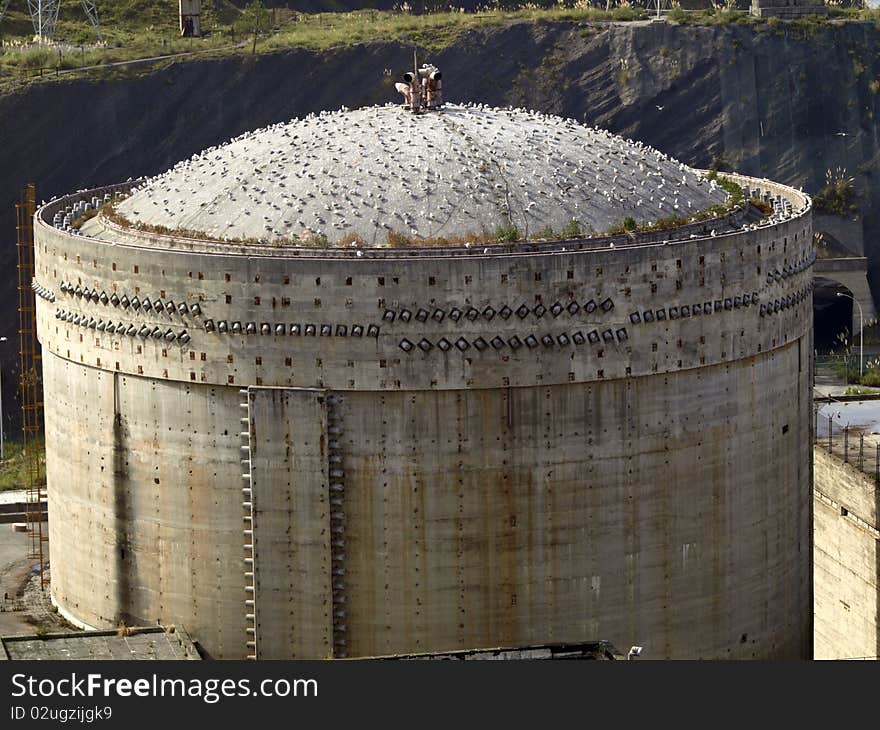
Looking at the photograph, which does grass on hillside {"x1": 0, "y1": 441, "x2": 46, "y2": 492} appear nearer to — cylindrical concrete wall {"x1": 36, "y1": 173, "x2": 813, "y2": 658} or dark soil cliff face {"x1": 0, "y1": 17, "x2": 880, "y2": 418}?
cylindrical concrete wall {"x1": 36, "y1": 173, "x2": 813, "y2": 658}

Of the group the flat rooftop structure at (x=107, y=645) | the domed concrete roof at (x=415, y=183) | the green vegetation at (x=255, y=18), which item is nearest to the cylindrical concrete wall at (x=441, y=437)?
the domed concrete roof at (x=415, y=183)

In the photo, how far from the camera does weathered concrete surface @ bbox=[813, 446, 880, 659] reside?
52.2 meters

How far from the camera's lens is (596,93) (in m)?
117

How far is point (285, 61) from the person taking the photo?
116000 millimetres

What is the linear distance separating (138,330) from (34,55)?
70.0 m

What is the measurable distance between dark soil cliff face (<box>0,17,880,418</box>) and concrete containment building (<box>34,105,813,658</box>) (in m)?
59.5

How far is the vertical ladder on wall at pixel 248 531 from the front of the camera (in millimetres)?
47938

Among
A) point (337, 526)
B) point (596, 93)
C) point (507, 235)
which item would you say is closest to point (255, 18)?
point (596, 93)

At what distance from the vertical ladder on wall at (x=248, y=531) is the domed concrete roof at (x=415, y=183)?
4629 mm

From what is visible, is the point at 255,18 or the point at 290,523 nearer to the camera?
the point at 290,523

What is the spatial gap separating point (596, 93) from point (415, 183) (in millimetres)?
67829

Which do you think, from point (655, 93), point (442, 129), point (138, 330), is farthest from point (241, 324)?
point (655, 93)

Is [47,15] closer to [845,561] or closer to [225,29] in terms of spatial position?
[225,29]

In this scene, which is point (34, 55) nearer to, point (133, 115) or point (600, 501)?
point (133, 115)
